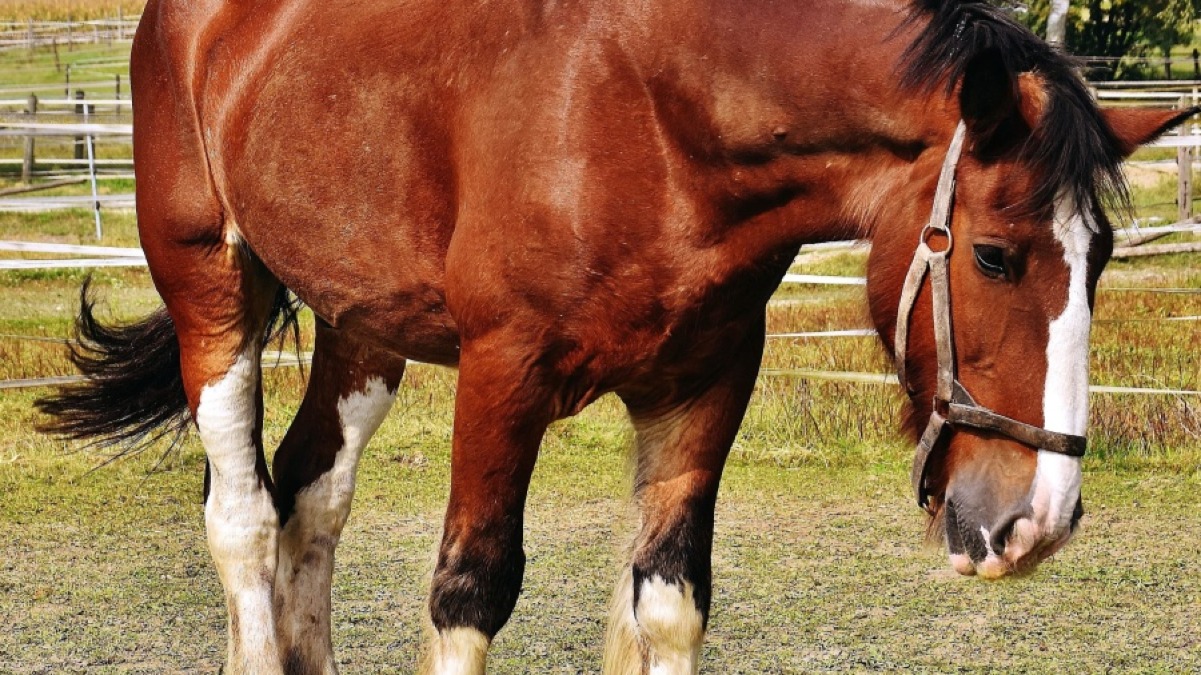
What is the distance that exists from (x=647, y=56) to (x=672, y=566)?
51.1 inches

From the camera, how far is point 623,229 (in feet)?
9.82

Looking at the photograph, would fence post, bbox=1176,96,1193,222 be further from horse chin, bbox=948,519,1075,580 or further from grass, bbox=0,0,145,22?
grass, bbox=0,0,145,22

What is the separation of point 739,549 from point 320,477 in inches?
81.3

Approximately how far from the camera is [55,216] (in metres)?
18.0

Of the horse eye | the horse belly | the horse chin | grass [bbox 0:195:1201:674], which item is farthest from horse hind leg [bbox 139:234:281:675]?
the horse eye

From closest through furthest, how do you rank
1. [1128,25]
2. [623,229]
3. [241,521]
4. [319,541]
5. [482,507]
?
1. [623,229]
2. [482,507]
3. [241,521]
4. [319,541]
5. [1128,25]

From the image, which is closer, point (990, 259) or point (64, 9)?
point (990, 259)

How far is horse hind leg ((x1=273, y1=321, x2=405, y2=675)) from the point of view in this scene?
4277 mm

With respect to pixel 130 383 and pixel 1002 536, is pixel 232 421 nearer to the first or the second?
pixel 130 383

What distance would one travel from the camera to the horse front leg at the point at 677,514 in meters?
3.49

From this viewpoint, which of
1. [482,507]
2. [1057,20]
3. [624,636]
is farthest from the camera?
[1057,20]

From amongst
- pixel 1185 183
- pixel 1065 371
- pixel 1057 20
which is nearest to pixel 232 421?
pixel 1065 371

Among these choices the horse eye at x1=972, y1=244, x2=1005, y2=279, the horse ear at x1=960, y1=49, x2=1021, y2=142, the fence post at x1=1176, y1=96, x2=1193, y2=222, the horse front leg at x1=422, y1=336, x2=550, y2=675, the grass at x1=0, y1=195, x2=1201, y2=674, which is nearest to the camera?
the horse ear at x1=960, y1=49, x2=1021, y2=142

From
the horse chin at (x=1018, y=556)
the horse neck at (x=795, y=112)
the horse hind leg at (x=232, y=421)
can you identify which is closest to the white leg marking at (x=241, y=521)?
the horse hind leg at (x=232, y=421)
